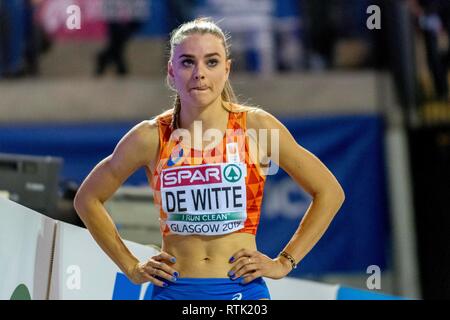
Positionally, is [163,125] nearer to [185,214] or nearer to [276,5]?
[185,214]

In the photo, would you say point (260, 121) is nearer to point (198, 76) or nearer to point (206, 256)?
point (198, 76)

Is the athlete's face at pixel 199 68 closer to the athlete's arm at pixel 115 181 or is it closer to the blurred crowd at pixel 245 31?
the athlete's arm at pixel 115 181

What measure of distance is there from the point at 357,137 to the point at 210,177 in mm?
6158

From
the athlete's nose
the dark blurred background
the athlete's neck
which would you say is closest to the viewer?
the athlete's nose

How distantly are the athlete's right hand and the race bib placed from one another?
104 millimetres

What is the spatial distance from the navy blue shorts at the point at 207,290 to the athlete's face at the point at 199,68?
0.60m

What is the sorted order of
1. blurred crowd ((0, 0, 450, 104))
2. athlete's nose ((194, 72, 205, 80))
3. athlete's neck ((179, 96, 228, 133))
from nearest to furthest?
athlete's nose ((194, 72, 205, 80))
athlete's neck ((179, 96, 228, 133))
blurred crowd ((0, 0, 450, 104))

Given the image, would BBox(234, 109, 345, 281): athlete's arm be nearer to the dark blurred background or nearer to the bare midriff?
the bare midriff

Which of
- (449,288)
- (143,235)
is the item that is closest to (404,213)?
(449,288)

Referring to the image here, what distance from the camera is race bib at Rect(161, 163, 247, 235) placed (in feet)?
11.4

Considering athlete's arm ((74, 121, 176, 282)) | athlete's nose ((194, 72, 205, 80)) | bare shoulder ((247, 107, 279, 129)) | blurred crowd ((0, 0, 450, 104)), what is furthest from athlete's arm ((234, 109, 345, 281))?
blurred crowd ((0, 0, 450, 104))

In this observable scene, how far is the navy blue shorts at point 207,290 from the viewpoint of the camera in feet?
11.4

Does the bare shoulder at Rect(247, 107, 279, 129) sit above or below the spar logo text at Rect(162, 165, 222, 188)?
above

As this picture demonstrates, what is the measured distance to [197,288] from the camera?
137 inches
